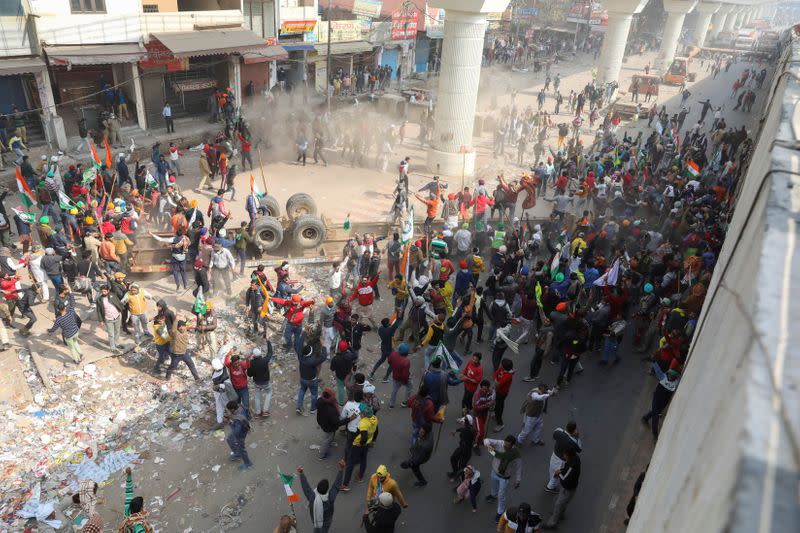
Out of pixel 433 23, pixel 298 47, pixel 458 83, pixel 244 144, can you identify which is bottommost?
pixel 244 144

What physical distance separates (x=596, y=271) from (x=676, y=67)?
4421 centimetres

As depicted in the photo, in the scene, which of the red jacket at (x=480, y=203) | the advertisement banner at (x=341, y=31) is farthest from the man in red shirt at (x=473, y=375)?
the advertisement banner at (x=341, y=31)

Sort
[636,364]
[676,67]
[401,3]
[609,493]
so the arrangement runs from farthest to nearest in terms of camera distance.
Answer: [676,67]
[401,3]
[636,364]
[609,493]

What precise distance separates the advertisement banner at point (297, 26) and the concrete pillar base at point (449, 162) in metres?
11.6

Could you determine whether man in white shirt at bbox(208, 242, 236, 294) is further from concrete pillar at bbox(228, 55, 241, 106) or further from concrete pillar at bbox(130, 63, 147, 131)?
concrete pillar at bbox(228, 55, 241, 106)

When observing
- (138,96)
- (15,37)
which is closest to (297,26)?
(138,96)

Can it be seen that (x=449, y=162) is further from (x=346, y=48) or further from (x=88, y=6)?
(x=88, y=6)

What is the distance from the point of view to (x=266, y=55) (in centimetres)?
2502

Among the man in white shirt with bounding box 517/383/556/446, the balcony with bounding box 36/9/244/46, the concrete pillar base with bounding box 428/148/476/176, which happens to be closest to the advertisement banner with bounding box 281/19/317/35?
the balcony with bounding box 36/9/244/46

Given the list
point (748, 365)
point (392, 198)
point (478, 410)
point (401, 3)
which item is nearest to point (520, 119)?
point (392, 198)

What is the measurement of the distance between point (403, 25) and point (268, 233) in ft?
86.0

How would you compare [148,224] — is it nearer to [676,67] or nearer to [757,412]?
[757,412]

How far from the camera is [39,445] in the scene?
26.2 ft

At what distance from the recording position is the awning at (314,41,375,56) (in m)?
29.3
